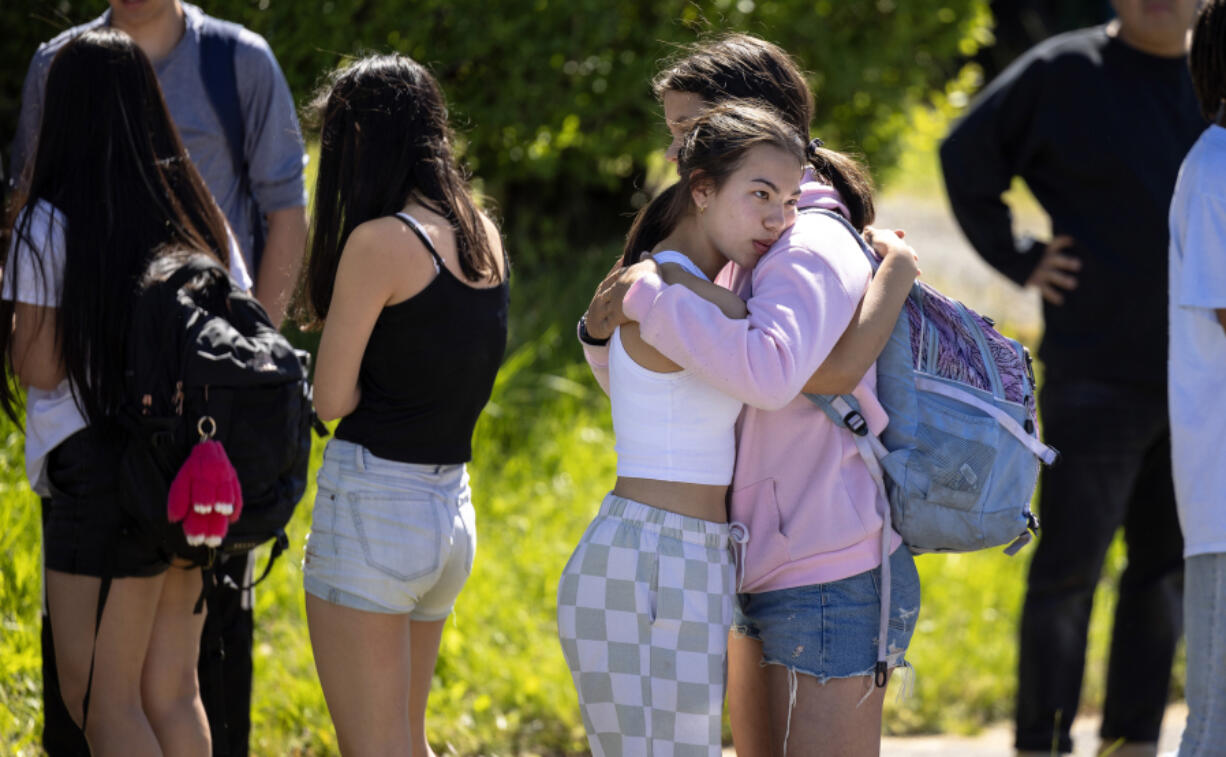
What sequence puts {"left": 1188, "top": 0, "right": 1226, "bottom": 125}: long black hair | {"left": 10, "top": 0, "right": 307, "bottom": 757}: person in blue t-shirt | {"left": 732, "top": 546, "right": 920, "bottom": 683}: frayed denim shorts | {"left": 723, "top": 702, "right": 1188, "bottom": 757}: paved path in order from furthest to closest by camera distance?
{"left": 723, "top": 702, "right": 1188, "bottom": 757}: paved path < {"left": 10, "top": 0, "right": 307, "bottom": 757}: person in blue t-shirt < {"left": 1188, "top": 0, "right": 1226, "bottom": 125}: long black hair < {"left": 732, "top": 546, "right": 920, "bottom": 683}: frayed denim shorts

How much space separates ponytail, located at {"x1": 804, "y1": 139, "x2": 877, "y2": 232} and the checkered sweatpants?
706 millimetres

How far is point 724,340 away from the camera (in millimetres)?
2275

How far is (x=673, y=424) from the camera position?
2.39 m

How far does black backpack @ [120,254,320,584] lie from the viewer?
272 centimetres

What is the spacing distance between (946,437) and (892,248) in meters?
0.36

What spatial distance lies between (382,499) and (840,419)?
3.10 ft

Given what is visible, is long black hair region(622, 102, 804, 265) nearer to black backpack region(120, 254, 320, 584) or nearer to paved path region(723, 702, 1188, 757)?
black backpack region(120, 254, 320, 584)

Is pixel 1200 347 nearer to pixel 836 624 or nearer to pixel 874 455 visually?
pixel 874 455

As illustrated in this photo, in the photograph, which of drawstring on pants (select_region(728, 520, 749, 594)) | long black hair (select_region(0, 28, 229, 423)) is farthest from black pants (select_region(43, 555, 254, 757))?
drawstring on pants (select_region(728, 520, 749, 594))

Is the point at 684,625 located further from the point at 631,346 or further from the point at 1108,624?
the point at 1108,624

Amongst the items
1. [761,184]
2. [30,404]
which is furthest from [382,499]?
[761,184]

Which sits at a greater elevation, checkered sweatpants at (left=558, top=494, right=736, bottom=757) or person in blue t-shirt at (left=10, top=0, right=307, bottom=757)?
person in blue t-shirt at (left=10, top=0, right=307, bottom=757)

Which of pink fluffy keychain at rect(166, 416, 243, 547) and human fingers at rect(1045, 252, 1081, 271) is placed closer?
pink fluffy keychain at rect(166, 416, 243, 547)

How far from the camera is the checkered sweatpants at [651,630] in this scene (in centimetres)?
233
